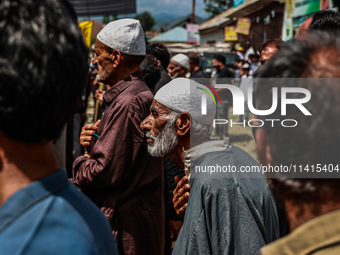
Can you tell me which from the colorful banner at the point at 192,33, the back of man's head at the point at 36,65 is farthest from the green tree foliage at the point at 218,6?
the back of man's head at the point at 36,65

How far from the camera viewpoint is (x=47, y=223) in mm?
911

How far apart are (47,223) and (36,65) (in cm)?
36

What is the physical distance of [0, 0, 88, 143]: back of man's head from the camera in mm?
847

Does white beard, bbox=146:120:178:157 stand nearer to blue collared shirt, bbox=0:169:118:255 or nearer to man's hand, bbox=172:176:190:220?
man's hand, bbox=172:176:190:220

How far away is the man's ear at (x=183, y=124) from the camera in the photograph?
2181 millimetres

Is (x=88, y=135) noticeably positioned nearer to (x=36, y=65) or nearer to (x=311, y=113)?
(x=36, y=65)

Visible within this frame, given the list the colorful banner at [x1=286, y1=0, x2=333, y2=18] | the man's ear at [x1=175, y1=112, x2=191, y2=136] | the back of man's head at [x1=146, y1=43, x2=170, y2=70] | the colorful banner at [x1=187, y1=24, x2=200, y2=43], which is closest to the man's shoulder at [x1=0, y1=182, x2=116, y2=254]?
the man's ear at [x1=175, y1=112, x2=191, y2=136]

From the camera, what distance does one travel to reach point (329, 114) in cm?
88

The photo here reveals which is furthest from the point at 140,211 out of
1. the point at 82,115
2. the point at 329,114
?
the point at 82,115

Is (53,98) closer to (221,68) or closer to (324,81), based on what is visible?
(324,81)

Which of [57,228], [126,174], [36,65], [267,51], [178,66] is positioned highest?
[36,65]

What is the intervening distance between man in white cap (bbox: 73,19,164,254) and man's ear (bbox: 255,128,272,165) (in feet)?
4.83

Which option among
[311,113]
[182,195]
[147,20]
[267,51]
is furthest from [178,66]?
[147,20]

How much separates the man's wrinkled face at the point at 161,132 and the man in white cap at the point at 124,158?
0.75 ft
